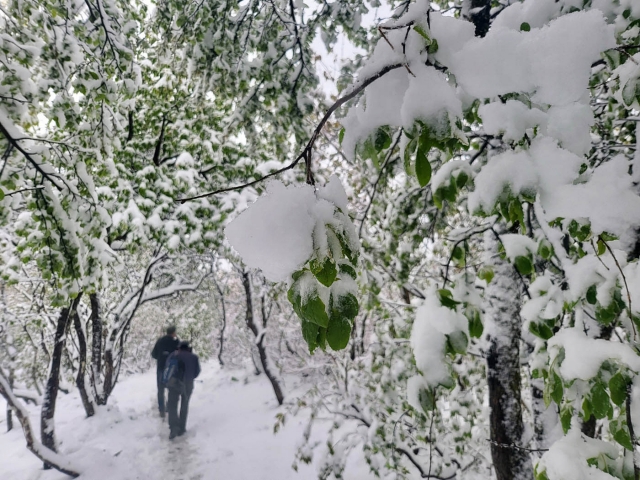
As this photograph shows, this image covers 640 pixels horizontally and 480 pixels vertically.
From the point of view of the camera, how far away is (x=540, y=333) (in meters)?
1.29

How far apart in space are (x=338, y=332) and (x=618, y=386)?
0.81 meters

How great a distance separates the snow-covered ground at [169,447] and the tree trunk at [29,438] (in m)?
0.26

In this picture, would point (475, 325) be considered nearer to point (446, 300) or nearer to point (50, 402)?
point (446, 300)

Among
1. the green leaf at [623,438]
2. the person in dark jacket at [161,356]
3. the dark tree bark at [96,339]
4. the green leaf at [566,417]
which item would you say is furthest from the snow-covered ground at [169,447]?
the green leaf at [623,438]

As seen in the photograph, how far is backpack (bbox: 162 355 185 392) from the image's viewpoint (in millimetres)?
6883

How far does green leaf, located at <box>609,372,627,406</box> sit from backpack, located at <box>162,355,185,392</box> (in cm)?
732

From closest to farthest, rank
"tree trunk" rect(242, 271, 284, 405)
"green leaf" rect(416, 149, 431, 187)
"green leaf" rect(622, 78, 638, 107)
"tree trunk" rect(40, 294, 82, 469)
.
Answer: "green leaf" rect(416, 149, 431, 187)
"green leaf" rect(622, 78, 638, 107)
"tree trunk" rect(40, 294, 82, 469)
"tree trunk" rect(242, 271, 284, 405)

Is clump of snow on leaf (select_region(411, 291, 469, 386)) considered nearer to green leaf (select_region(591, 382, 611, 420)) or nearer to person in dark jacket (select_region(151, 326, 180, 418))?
green leaf (select_region(591, 382, 611, 420))

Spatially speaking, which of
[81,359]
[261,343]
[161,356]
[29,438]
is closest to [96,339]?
[81,359]

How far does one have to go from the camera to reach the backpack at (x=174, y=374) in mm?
6883

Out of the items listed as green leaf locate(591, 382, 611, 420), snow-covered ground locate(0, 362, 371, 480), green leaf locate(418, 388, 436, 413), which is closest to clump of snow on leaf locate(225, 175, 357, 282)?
green leaf locate(591, 382, 611, 420)

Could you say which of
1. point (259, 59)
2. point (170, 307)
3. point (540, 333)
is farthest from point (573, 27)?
point (170, 307)

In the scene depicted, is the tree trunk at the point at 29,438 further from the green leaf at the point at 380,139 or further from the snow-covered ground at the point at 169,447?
the green leaf at the point at 380,139

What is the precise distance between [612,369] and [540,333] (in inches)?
13.3
